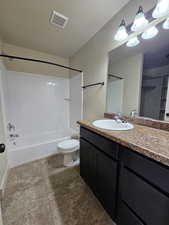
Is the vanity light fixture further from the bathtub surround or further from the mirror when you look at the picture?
the bathtub surround

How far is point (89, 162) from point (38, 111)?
1.84 m

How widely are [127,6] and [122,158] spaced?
5.75ft

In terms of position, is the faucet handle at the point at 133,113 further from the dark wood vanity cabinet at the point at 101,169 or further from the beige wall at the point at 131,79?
the dark wood vanity cabinet at the point at 101,169

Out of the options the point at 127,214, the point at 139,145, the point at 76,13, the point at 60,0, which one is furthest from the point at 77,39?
the point at 127,214

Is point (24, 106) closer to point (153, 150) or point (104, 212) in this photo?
point (104, 212)

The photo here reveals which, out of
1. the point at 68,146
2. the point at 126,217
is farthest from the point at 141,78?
the point at 68,146

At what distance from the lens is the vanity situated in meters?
0.58

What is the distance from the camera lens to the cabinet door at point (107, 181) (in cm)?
91

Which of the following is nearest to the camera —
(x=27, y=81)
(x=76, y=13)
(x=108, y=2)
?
(x=108, y=2)

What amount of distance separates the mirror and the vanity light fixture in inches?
1.0

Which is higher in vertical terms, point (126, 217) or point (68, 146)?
point (68, 146)

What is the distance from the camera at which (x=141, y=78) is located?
3.95ft

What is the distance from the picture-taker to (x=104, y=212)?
1.10 metres

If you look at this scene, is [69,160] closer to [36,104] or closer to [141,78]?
[36,104]
